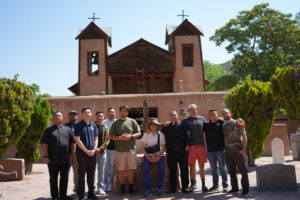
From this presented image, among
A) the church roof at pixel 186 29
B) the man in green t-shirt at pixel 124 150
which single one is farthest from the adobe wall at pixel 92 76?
the man in green t-shirt at pixel 124 150

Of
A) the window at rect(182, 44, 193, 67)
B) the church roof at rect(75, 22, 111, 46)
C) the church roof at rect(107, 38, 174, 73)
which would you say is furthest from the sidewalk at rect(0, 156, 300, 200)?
the window at rect(182, 44, 193, 67)

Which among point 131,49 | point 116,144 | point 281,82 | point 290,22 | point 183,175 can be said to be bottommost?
point 183,175

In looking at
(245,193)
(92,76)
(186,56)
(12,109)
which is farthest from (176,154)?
(186,56)

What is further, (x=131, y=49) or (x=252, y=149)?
(x=131, y=49)

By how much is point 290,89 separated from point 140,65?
18.0 metres

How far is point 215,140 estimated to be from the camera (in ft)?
21.5

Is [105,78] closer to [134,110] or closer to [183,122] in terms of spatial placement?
[134,110]

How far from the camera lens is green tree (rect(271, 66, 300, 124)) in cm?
672

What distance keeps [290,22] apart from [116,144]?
23942 millimetres

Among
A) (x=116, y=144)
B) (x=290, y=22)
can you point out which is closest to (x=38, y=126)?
(x=116, y=144)

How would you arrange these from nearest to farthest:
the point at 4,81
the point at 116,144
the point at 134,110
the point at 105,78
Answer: the point at 116,144, the point at 4,81, the point at 134,110, the point at 105,78

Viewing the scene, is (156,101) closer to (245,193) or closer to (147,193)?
(147,193)

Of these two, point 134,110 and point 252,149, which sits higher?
point 134,110

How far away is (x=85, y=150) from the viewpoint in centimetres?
583
